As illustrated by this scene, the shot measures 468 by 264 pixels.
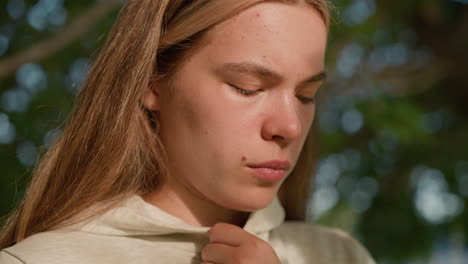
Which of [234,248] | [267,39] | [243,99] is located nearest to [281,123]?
[243,99]

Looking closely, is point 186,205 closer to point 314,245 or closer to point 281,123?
point 281,123

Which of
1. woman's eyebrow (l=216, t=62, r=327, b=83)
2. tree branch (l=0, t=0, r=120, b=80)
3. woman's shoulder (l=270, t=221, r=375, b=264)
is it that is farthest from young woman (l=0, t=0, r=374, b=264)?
tree branch (l=0, t=0, r=120, b=80)

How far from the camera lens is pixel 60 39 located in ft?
9.04

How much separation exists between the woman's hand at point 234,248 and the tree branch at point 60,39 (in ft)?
4.55

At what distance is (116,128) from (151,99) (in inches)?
5.2

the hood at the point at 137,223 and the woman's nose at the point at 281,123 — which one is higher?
the woman's nose at the point at 281,123

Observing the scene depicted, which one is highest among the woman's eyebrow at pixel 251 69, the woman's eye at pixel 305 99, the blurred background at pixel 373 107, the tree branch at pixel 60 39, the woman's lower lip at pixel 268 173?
the woman's eyebrow at pixel 251 69

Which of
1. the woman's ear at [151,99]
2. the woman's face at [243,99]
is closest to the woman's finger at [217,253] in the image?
the woman's face at [243,99]

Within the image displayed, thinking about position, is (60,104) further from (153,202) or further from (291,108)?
(291,108)

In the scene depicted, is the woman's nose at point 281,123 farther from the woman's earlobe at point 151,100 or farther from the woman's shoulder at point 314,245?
the woman's shoulder at point 314,245

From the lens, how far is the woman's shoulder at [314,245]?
199 centimetres

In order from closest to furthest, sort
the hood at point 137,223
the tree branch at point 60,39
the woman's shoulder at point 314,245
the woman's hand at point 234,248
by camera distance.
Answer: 1. the woman's hand at point 234,248
2. the hood at point 137,223
3. the woman's shoulder at point 314,245
4. the tree branch at point 60,39

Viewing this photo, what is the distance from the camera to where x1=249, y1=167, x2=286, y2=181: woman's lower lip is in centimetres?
164

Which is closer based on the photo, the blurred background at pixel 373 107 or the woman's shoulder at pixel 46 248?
the woman's shoulder at pixel 46 248
